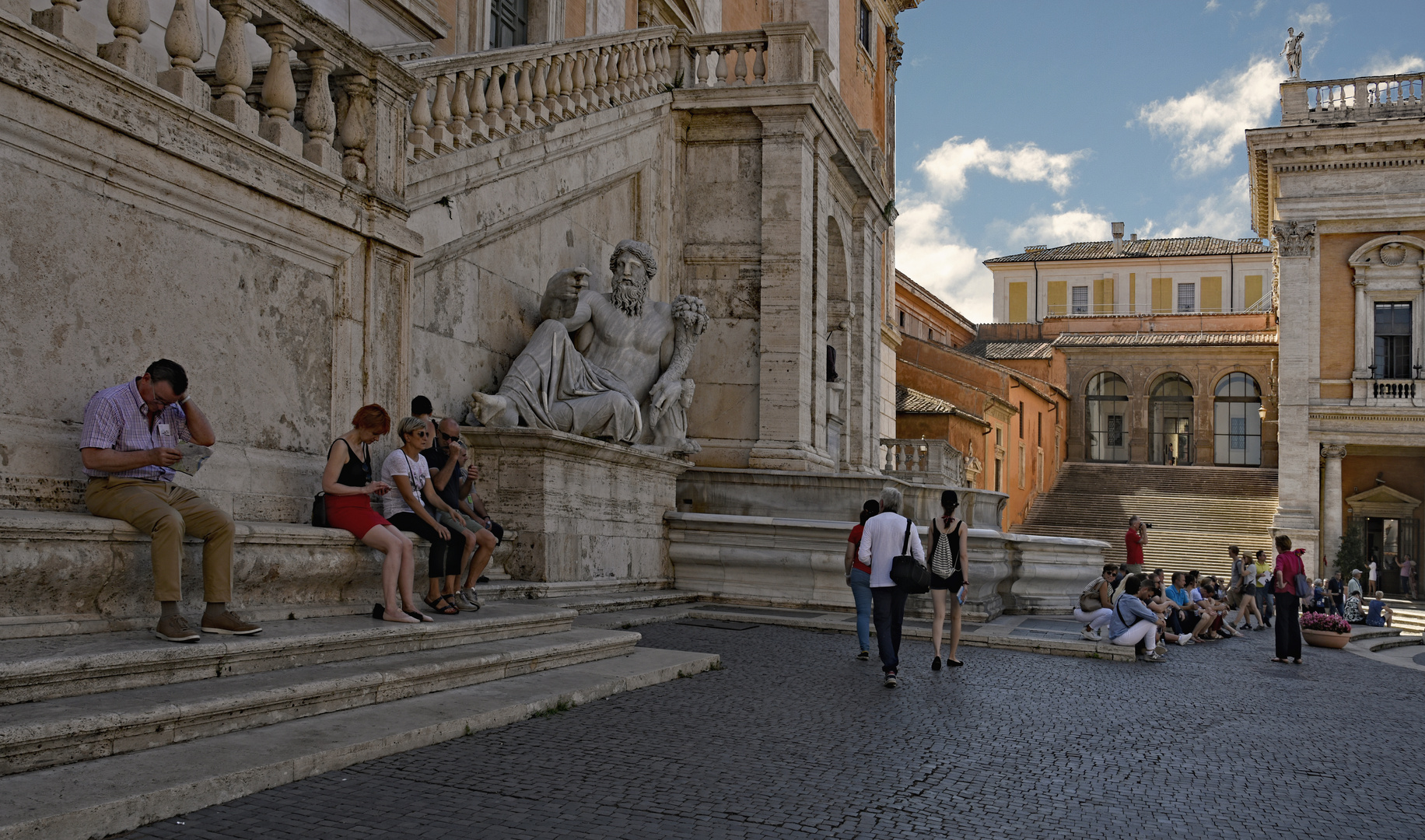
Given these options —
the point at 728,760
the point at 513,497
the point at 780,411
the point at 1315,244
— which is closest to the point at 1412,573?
the point at 1315,244

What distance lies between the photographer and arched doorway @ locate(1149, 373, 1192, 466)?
173ft

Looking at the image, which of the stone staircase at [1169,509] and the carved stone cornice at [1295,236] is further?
the stone staircase at [1169,509]

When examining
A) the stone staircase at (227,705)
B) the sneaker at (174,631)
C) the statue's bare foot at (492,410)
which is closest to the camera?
the stone staircase at (227,705)

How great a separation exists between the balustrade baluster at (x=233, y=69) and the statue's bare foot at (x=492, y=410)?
11.0ft

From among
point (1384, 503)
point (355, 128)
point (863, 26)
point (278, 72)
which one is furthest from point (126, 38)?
point (1384, 503)

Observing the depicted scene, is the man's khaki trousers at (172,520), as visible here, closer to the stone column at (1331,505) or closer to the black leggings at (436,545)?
the black leggings at (436,545)

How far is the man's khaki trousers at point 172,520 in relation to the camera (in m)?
4.72

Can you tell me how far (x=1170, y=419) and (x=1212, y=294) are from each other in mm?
16166

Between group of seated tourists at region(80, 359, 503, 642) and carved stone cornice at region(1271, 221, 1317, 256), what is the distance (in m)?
33.8

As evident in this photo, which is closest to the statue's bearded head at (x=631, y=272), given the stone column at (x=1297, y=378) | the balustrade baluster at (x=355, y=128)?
the balustrade baluster at (x=355, y=128)

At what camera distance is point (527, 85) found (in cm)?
1037

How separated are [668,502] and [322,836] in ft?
27.8

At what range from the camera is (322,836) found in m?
3.44

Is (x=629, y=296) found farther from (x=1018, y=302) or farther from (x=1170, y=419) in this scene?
(x=1018, y=302)
